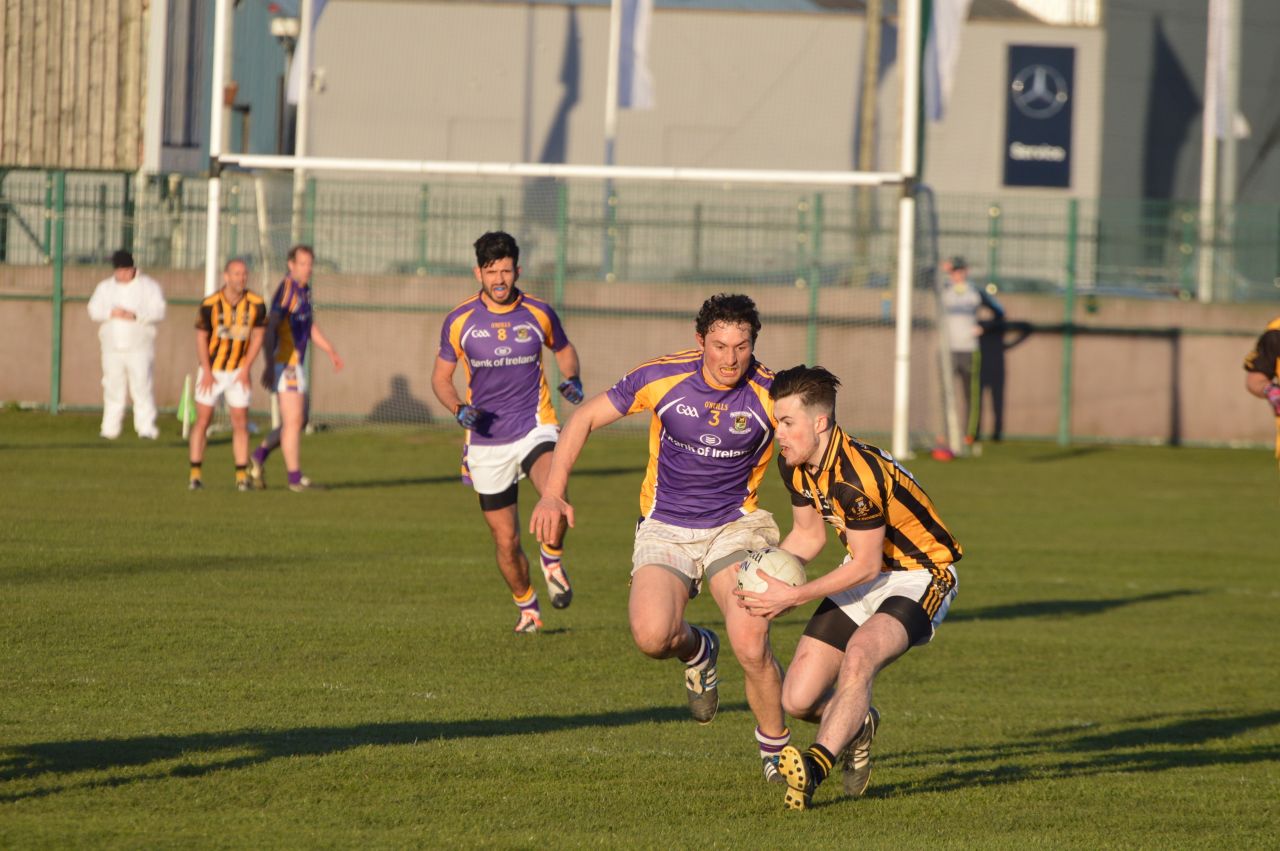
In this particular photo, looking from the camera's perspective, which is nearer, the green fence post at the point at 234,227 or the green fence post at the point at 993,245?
the green fence post at the point at 234,227

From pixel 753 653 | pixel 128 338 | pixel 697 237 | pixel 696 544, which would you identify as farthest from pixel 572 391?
pixel 697 237

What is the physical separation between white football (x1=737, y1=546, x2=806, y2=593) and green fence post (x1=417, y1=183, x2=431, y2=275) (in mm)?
19262

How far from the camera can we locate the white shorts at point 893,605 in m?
6.90

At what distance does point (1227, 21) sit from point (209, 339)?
2089 centimetres

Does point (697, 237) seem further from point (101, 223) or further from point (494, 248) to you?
point (494, 248)

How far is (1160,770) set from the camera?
309 inches

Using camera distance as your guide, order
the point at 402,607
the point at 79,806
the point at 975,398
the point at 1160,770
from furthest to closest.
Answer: the point at 975,398 < the point at 402,607 < the point at 1160,770 < the point at 79,806

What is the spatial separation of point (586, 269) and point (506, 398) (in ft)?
49.9

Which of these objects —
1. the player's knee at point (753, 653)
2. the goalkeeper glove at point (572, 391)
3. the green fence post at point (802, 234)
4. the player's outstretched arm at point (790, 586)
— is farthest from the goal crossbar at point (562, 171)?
the player's knee at point (753, 653)

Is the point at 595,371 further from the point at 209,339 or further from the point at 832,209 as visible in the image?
the point at 209,339

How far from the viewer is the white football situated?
6801mm

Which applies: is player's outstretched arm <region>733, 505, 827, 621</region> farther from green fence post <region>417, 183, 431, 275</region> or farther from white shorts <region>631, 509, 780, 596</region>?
green fence post <region>417, 183, 431, 275</region>

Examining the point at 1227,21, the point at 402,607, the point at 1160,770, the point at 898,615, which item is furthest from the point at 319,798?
the point at 1227,21

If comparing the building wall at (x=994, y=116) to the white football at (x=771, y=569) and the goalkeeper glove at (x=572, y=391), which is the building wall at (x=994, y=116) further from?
the white football at (x=771, y=569)
